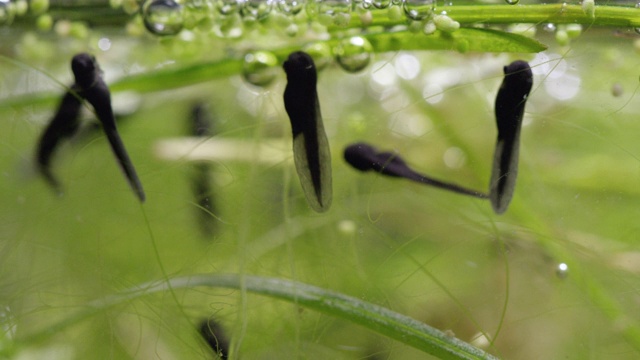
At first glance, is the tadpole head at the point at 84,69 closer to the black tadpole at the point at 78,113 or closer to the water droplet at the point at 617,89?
the black tadpole at the point at 78,113

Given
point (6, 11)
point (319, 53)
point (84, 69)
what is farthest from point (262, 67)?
point (6, 11)

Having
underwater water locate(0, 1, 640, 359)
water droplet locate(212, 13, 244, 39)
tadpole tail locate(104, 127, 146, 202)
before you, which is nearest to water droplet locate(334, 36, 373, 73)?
underwater water locate(0, 1, 640, 359)

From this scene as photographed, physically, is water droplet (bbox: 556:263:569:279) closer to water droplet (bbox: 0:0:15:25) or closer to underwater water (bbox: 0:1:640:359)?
underwater water (bbox: 0:1:640:359)

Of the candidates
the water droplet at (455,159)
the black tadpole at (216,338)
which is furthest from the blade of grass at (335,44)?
the black tadpole at (216,338)

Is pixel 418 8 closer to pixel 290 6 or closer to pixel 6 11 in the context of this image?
pixel 290 6

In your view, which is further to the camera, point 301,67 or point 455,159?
point 455,159

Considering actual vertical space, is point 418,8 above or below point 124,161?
above

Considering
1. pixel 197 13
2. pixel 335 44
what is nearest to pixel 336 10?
pixel 335 44

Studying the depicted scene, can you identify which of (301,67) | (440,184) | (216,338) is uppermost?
(301,67)

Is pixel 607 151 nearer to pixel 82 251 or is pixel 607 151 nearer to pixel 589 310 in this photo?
pixel 589 310
